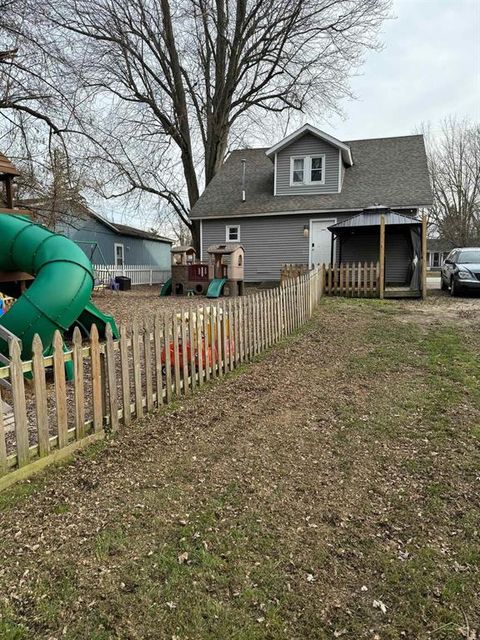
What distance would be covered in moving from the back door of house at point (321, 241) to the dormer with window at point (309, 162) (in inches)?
61.5

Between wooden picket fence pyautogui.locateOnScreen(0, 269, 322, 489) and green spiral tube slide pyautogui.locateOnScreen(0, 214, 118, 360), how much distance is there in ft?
2.06

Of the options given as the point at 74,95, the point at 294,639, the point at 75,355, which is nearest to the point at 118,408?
the point at 75,355

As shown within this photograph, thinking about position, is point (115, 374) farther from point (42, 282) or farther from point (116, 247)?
point (116, 247)

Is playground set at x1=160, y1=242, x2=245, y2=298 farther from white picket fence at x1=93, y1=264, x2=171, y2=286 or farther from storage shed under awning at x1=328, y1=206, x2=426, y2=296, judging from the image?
white picket fence at x1=93, y1=264, x2=171, y2=286

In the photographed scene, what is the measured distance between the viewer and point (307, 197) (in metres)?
20.0

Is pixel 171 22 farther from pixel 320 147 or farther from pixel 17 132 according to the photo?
pixel 17 132

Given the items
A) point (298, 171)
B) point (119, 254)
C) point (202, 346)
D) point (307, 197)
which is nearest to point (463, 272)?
point (307, 197)

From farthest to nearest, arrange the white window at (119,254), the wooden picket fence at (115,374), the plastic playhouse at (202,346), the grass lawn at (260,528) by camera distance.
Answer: the white window at (119,254) → the plastic playhouse at (202,346) → the wooden picket fence at (115,374) → the grass lawn at (260,528)

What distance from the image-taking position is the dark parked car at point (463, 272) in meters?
15.1

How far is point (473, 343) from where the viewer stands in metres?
8.09

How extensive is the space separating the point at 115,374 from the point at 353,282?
12327mm

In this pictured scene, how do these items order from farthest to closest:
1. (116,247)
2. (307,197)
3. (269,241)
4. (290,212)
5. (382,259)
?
(116,247) → (269,241) → (307,197) → (290,212) → (382,259)

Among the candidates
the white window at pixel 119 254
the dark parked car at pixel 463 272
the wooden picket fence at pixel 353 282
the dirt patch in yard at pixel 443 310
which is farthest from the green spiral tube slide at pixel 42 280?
the white window at pixel 119 254

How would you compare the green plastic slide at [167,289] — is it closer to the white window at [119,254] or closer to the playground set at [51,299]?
the playground set at [51,299]
